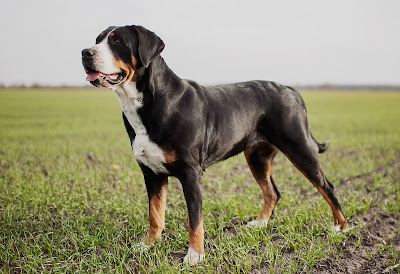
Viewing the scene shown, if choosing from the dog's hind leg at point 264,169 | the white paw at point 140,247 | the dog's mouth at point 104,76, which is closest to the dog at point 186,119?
the dog's mouth at point 104,76

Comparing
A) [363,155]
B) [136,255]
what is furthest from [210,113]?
[363,155]

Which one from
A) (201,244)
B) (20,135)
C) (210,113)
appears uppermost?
(210,113)

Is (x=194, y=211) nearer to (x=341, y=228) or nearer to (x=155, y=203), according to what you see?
(x=155, y=203)

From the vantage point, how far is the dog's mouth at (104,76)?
347 cm

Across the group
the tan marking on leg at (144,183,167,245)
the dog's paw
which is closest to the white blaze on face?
the tan marking on leg at (144,183,167,245)

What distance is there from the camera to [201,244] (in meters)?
3.79

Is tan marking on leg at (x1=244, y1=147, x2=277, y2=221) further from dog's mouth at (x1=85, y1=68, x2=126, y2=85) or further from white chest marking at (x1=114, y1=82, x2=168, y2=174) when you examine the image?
dog's mouth at (x1=85, y1=68, x2=126, y2=85)

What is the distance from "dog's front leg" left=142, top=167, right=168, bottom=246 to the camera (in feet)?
13.6

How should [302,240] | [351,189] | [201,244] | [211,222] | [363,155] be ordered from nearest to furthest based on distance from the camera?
[201,244], [302,240], [211,222], [351,189], [363,155]

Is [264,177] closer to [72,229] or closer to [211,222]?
[211,222]

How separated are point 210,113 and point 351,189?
3.82 meters

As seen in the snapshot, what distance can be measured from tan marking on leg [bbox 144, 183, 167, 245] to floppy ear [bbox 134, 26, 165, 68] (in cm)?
148

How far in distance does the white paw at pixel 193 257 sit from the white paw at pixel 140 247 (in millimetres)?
473

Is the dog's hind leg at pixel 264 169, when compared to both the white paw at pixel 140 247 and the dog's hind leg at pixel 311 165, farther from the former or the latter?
the white paw at pixel 140 247
